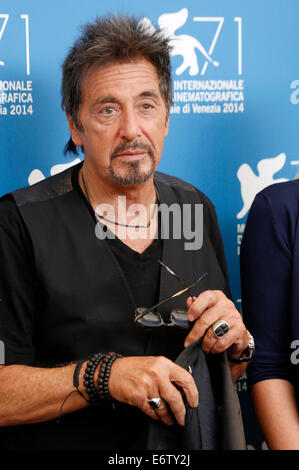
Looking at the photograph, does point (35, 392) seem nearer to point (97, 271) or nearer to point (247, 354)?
point (97, 271)

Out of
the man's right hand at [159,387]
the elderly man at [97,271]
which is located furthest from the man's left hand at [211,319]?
the man's right hand at [159,387]

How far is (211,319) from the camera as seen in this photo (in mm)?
1103

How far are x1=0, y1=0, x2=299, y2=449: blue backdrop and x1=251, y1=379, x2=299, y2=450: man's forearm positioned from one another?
0.48 meters

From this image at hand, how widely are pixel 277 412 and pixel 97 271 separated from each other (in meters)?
0.53

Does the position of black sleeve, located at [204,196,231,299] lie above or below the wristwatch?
above

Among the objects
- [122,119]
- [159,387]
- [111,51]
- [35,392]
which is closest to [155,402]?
[159,387]

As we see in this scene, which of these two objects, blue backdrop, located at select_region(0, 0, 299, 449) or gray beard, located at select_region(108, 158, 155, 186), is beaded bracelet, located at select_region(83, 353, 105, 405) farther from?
blue backdrop, located at select_region(0, 0, 299, 449)

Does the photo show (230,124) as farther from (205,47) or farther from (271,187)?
(271,187)

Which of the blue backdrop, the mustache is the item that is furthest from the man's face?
the blue backdrop

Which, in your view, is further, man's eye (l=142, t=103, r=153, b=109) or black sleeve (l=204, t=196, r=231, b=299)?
black sleeve (l=204, t=196, r=231, b=299)

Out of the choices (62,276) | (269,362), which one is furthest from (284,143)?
(62,276)

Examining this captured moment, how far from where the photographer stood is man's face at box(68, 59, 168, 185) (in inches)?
48.3

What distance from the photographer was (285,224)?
1.32 meters
